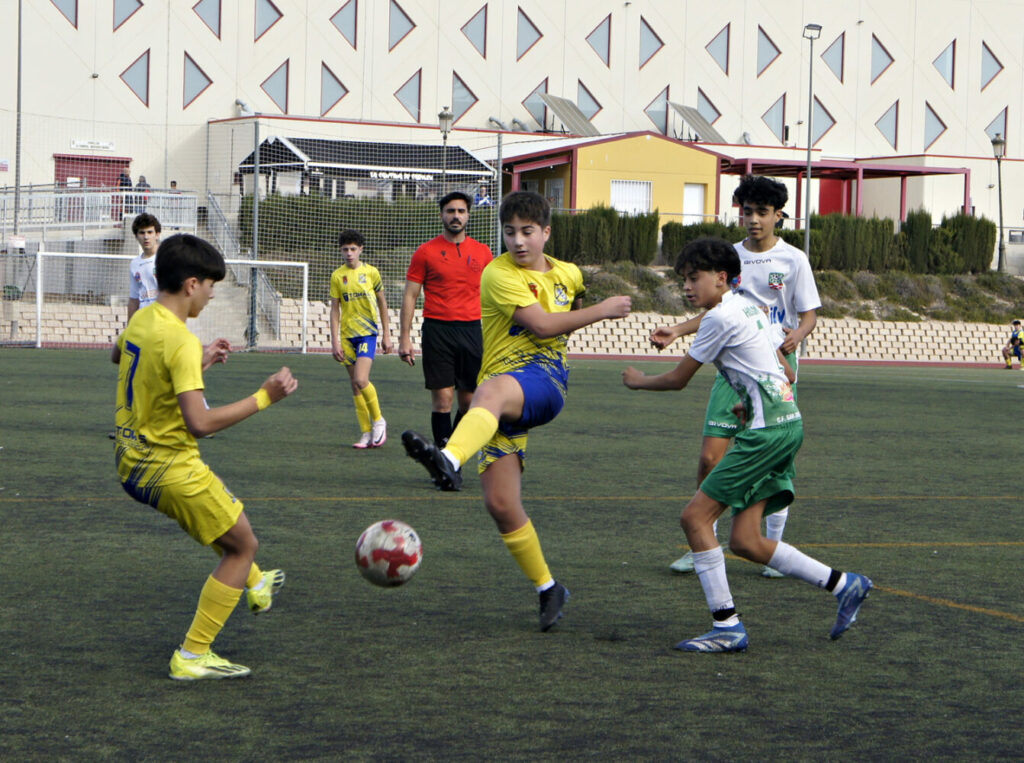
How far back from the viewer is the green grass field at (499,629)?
4.02 metres

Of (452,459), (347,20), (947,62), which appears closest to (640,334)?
(347,20)

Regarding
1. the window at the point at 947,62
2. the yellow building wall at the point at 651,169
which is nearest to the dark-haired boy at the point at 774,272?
the yellow building wall at the point at 651,169

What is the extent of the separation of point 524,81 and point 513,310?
151 ft

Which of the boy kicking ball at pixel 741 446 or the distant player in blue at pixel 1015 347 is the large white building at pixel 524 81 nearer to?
the distant player in blue at pixel 1015 347

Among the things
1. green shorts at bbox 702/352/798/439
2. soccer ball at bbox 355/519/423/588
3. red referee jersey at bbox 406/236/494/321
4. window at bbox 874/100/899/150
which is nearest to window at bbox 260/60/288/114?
window at bbox 874/100/899/150

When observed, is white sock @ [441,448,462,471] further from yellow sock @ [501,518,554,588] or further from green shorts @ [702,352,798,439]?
green shorts @ [702,352,798,439]

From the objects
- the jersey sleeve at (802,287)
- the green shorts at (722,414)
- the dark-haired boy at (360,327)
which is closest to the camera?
the green shorts at (722,414)

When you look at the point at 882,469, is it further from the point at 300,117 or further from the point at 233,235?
the point at 300,117

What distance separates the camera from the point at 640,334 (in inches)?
1367

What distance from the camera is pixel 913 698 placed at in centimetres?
449

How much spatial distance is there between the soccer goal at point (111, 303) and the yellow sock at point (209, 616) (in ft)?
80.0

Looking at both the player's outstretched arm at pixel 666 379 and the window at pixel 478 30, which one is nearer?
the player's outstretched arm at pixel 666 379

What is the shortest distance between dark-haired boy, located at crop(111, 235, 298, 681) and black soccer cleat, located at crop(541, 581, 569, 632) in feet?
4.18

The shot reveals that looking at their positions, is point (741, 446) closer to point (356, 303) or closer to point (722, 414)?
point (722, 414)
